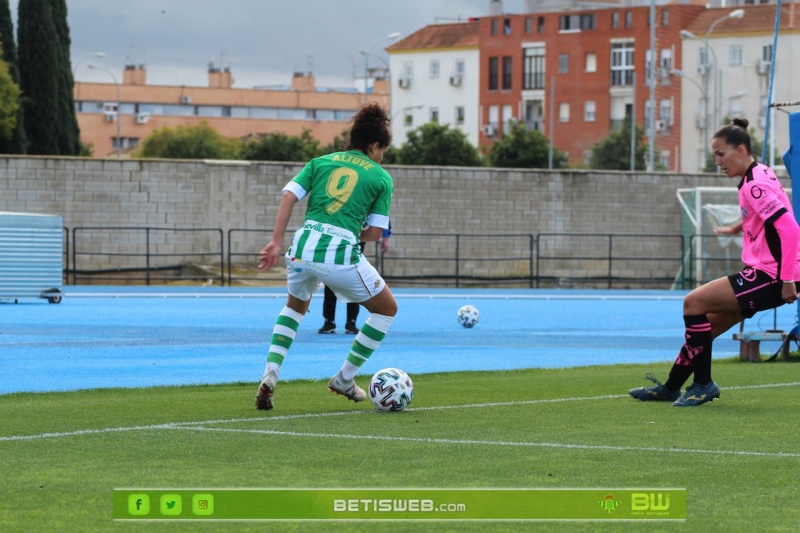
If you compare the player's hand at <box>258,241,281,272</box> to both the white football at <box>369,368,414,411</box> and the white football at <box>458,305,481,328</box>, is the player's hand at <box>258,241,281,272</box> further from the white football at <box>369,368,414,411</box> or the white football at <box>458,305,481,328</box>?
the white football at <box>458,305,481,328</box>

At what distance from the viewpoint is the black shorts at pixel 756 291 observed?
8.91m

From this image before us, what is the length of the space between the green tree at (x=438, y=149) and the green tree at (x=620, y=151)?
10796 millimetres

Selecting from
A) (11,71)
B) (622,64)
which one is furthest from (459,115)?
(11,71)

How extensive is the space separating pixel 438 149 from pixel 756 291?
207 feet

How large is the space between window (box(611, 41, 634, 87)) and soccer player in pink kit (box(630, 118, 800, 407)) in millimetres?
89708

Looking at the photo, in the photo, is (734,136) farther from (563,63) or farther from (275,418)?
(563,63)

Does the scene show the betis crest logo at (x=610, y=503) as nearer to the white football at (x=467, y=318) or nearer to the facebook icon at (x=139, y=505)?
the facebook icon at (x=139, y=505)

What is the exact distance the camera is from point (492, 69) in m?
104

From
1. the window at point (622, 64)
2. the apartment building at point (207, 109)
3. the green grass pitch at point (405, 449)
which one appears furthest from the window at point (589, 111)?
the green grass pitch at point (405, 449)

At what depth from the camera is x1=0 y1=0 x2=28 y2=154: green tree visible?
57.1m

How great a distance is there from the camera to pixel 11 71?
193ft

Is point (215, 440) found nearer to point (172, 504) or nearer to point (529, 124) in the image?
point (172, 504)

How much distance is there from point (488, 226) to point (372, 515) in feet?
106

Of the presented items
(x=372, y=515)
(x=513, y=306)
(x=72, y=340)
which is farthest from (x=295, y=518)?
(x=513, y=306)
